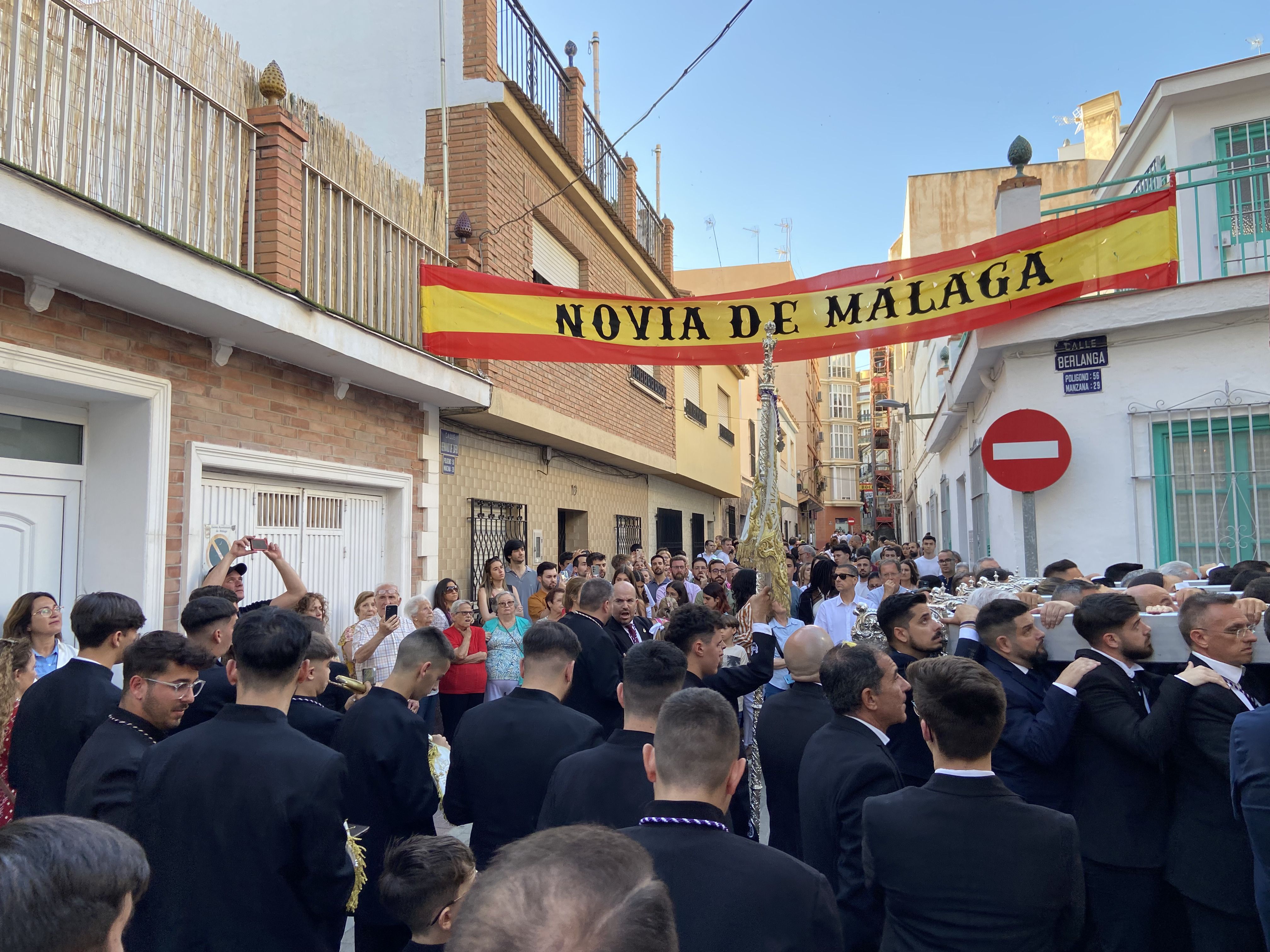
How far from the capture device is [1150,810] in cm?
319

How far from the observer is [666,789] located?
2.08 m

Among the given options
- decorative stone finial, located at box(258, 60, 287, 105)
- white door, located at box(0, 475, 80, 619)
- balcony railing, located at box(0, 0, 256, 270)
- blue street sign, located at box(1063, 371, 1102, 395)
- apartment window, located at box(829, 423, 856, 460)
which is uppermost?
apartment window, located at box(829, 423, 856, 460)

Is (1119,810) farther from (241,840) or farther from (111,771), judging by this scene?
(111,771)

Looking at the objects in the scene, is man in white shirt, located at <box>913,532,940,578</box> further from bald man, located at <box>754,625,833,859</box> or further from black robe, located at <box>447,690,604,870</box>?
black robe, located at <box>447,690,604,870</box>

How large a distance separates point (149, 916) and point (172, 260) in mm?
3775

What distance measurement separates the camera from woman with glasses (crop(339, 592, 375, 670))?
671cm

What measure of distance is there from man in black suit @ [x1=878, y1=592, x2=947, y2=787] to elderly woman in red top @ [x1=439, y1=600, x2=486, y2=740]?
370cm

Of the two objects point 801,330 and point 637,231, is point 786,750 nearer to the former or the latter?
point 801,330

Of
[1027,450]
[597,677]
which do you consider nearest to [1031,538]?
[1027,450]

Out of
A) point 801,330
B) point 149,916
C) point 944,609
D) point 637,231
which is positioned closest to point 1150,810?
point 944,609

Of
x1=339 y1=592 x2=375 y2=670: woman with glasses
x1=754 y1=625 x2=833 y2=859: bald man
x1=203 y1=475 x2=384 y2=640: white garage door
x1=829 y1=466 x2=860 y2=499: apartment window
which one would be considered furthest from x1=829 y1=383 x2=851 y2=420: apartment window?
x1=754 y1=625 x2=833 y2=859: bald man

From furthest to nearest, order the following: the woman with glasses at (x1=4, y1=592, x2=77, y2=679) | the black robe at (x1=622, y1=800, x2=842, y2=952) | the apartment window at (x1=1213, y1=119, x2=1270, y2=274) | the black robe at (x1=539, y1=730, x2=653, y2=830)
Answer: the apartment window at (x1=1213, y1=119, x2=1270, y2=274) < the woman with glasses at (x1=4, y1=592, x2=77, y2=679) < the black robe at (x1=539, y1=730, x2=653, y2=830) < the black robe at (x1=622, y1=800, x2=842, y2=952)

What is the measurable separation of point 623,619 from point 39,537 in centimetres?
373

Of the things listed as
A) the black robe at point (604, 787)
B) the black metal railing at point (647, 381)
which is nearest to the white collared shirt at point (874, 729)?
the black robe at point (604, 787)
